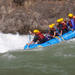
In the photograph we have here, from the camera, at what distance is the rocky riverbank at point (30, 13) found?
498 inches

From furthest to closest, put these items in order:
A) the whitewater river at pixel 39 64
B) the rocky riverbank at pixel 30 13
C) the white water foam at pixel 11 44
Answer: the rocky riverbank at pixel 30 13 < the white water foam at pixel 11 44 < the whitewater river at pixel 39 64

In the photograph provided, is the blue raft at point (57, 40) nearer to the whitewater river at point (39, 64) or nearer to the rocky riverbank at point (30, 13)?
the whitewater river at point (39, 64)

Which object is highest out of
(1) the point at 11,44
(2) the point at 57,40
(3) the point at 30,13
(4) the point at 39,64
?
(3) the point at 30,13

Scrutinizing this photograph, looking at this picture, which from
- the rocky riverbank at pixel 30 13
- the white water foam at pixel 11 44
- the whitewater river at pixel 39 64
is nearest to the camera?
the whitewater river at pixel 39 64

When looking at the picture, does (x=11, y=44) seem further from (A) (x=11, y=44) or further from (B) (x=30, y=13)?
(B) (x=30, y=13)

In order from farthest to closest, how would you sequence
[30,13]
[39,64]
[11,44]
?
[30,13]
[11,44]
[39,64]

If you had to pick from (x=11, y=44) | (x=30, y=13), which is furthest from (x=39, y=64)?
(x=30, y=13)

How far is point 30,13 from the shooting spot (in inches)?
508

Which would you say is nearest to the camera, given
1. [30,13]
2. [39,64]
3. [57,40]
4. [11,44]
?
[39,64]

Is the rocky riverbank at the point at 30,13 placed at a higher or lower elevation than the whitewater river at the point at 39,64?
higher

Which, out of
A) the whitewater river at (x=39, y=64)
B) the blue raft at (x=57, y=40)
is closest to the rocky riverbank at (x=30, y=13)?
the blue raft at (x=57, y=40)

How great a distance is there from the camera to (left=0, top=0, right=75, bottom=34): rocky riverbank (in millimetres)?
12648

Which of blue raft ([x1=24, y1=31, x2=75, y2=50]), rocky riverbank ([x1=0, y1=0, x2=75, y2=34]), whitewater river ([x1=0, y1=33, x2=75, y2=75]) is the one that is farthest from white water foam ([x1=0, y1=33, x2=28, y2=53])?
whitewater river ([x1=0, y1=33, x2=75, y2=75])

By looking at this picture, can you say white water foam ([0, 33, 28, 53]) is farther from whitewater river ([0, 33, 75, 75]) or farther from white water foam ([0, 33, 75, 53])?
whitewater river ([0, 33, 75, 75])
